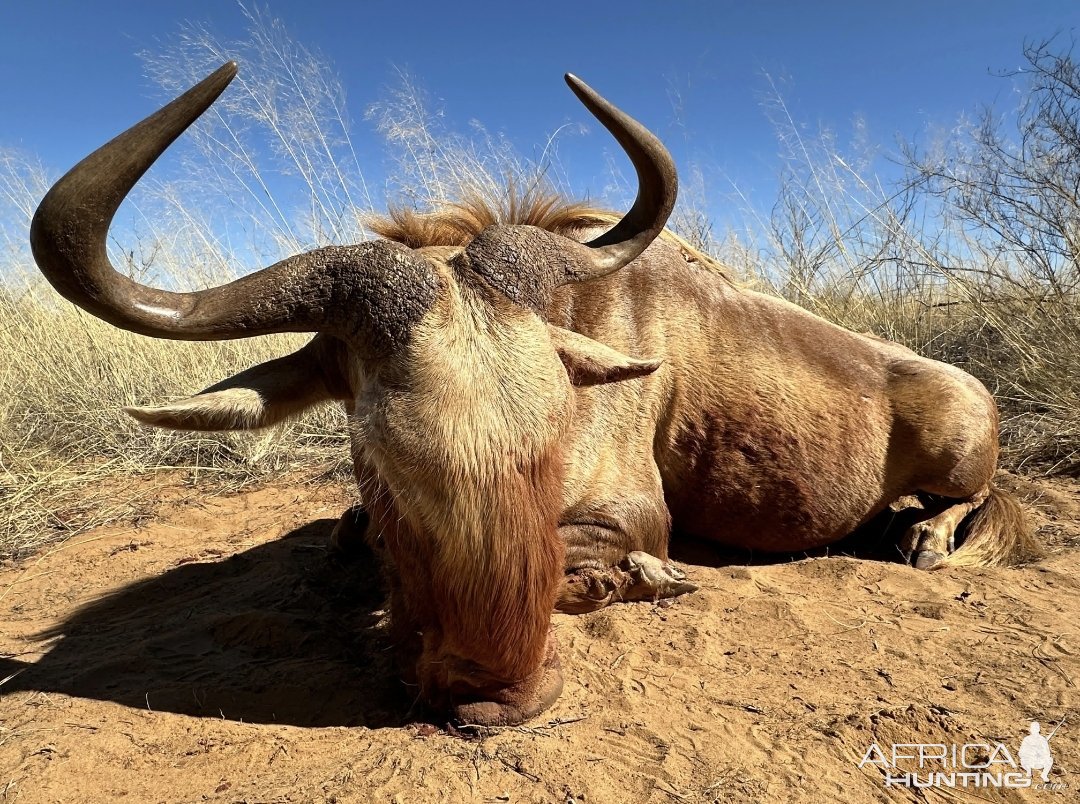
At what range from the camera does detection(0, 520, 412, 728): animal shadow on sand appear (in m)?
2.35

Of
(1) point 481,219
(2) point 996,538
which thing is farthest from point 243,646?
(2) point 996,538

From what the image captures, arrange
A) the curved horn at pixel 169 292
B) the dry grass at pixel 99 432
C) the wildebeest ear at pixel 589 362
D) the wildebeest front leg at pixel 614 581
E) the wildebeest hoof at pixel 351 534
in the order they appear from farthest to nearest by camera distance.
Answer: the dry grass at pixel 99 432
the wildebeest hoof at pixel 351 534
the wildebeest front leg at pixel 614 581
the wildebeest ear at pixel 589 362
the curved horn at pixel 169 292

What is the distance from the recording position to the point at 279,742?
2092 millimetres

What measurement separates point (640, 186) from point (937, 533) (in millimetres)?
2503

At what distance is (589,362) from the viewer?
92.4 inches

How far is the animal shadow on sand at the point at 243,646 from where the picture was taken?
2.35 m

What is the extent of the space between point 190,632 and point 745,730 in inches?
88.8

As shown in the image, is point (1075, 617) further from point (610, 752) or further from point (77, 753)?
point (77, 753)

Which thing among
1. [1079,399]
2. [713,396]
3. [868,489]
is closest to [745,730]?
[713,396]

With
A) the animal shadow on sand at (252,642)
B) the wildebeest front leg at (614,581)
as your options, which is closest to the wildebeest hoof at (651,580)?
the wildebeest front leg at (614,581)

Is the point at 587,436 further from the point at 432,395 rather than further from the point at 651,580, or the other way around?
the point at 432,395

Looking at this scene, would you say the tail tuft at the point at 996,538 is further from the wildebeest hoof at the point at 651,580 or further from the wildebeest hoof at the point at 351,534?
the wildebeest hoof at the point at 351,534

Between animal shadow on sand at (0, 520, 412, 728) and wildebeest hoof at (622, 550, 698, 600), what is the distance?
3.64ft

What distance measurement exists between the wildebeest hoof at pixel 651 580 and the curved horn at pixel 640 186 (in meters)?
1.35
